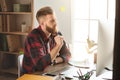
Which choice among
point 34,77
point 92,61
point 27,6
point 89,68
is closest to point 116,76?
point 34,77

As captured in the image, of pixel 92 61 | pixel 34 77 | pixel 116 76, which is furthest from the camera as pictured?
pixel 92 61

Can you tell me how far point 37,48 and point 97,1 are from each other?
1016 millimetres

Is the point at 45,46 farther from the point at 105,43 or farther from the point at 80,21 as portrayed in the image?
the point at 105,43

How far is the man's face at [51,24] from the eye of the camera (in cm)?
248

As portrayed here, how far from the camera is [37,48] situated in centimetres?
242

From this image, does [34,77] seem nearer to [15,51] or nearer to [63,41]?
[63,41]

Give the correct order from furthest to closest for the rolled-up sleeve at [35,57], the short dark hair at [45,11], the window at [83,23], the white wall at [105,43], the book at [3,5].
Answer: the book at [3,5], the window at [83,23], the short dark hair at [45,11], the rolled-up sleeve at [35,57], the white wall at [105,43]

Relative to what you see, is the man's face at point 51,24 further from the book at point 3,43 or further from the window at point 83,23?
the book at point 3,43

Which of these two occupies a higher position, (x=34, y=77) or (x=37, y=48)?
(x=37, y=48)

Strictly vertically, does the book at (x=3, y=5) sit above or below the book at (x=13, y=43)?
above

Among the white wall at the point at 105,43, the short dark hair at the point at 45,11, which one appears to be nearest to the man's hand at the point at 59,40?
the short dark hair at the point at 45,11

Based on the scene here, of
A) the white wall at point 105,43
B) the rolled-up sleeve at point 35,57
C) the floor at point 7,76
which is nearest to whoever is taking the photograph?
the white wall at point 105,43

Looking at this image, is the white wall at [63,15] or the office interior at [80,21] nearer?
the office interior at [80,21]

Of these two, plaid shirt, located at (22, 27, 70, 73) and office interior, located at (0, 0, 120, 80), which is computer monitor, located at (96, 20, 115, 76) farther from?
plaid shirt, located at (22, 27, 70, 73)
